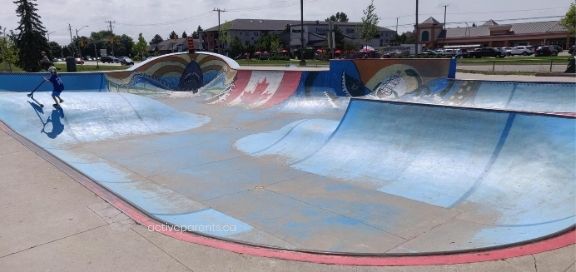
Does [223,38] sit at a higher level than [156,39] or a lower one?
lower

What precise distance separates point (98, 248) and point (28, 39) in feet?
180

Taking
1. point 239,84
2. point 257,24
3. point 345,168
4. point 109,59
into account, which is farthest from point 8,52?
point 257,24

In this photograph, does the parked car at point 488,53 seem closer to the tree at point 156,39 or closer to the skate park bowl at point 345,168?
the skate park bowl at point 345,168

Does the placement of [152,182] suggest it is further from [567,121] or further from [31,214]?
[567,121]

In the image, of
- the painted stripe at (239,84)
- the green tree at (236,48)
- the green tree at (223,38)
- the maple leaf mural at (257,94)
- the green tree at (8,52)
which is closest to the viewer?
the maple leaf mural at (257,94)

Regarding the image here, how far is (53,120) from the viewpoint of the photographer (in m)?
12.9

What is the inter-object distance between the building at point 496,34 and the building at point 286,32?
541 inches

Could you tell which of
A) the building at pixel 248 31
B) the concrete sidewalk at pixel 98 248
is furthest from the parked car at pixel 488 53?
the building at pixel 248 31

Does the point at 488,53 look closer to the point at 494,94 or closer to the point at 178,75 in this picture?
the point at 494,94

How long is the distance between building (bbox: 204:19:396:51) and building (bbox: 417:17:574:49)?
13.7 m

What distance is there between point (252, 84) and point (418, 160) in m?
14.6

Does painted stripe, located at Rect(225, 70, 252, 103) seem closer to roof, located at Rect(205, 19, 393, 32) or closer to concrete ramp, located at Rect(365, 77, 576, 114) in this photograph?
concrete ramp, located at Rect(365, 77, 576, 114)

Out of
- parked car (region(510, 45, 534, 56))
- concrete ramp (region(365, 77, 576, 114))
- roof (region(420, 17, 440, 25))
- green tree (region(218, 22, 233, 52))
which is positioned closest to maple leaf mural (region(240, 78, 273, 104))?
concrete ramp (region(365, 77, 576, 114))

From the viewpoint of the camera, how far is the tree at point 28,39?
4897 centimetres
